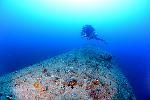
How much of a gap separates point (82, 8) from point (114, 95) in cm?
6447

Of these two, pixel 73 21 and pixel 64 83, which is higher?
pixel 73 21

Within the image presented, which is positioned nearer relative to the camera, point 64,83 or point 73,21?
point 64,83

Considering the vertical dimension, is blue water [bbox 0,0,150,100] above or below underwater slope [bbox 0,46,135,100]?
above

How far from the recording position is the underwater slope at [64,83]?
4.36 m

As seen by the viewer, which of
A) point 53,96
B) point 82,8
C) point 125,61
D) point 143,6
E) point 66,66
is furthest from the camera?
point 82,8

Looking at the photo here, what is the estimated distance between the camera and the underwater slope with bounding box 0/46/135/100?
14.3ft

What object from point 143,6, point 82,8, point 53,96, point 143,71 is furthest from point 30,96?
point 82,8

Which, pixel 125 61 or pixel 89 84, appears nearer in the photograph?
pixel 89 84

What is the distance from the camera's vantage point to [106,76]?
5191 millimetres

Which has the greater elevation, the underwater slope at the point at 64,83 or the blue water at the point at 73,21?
the blue water at the point at 73,21

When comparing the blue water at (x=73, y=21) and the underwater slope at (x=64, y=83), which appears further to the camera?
the blue water at (x=73, y=21)

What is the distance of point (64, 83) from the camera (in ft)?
15.2

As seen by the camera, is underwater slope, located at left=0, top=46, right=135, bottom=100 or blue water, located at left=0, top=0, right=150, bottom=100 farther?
blue water, located at left=0, top=0, right=150, bottom=100

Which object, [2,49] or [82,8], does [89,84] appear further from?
[82,8]
